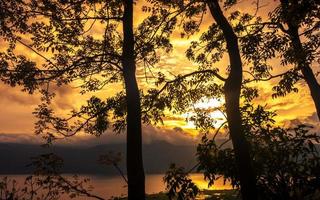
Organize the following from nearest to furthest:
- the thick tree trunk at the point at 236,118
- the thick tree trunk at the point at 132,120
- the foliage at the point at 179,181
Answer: the thick tree trunk at the point at 236,118
the foliage at the point at 179,181
the thick tree trunk at the point at 132,120

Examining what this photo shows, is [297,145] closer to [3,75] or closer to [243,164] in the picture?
[243,164]

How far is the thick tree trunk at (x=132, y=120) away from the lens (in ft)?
50.4

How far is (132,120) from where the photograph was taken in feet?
52.1

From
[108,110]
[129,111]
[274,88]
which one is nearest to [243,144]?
[274,88]

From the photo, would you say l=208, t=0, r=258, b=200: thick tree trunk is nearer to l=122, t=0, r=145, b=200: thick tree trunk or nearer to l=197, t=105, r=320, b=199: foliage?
l=197, t=105, r=320, b=199: foliage

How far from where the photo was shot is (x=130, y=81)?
16375 millimetres

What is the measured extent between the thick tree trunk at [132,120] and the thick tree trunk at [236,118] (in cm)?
422

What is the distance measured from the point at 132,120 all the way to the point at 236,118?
4768 millimetres

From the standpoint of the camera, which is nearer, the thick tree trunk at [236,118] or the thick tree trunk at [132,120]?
the thick tree trunk at [236,118]

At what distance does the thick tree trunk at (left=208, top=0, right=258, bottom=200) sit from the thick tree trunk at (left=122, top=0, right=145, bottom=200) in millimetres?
4221

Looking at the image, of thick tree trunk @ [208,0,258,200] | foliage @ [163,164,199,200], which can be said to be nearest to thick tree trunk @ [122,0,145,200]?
foliage @ [163,164,199,200]

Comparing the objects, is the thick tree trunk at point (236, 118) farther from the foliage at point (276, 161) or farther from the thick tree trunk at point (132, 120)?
the thick tree trunk at point (132, 120)

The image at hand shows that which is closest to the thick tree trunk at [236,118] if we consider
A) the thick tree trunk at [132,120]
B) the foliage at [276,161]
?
the foliage at [276,161]

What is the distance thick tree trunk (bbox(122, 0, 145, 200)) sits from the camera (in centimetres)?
1538
